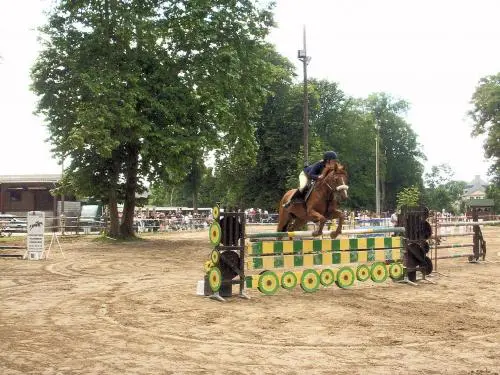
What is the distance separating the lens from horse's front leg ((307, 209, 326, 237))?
11.2m

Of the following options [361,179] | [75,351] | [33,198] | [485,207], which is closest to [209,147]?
[75,351]

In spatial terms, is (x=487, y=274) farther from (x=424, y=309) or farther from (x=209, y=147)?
(x=209, y=147)

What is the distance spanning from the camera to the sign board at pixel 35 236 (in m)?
18.4

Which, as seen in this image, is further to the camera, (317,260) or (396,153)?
(396,153)

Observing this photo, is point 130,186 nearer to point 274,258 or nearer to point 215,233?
point 215,233

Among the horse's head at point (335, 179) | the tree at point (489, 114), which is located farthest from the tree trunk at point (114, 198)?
the tree at point (489, 114)

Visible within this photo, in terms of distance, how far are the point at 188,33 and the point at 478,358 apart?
2214cm

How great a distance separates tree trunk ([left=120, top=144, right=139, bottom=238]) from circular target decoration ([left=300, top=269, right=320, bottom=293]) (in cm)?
1776

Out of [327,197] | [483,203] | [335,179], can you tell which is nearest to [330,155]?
[335,179]

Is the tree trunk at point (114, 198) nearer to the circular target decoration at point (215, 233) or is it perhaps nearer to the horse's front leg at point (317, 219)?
the horse's front leg at point (317, 219)

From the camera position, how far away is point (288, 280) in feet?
35.7

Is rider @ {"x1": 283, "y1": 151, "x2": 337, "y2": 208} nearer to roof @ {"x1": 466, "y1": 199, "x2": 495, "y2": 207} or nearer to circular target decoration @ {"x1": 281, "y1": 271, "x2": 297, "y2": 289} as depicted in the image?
circular target decoration @ {"x1": 281, "y1": 271, "x2": 297, "y2": 289}

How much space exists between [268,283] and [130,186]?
18785 millimetres

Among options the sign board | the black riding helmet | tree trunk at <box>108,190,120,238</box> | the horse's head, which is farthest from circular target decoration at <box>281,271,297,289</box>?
tree trunk at <box>108,190,120,238</box>
